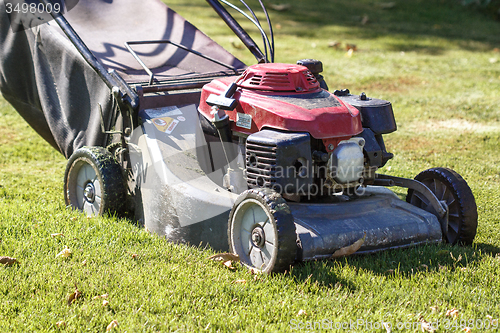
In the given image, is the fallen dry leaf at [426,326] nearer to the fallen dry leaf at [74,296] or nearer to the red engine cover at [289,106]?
the red engine cover at [289,106]

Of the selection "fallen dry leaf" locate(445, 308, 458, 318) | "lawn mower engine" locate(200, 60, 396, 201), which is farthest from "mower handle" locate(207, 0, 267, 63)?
"fallen dry leaf" locate(445, 308, 458, 318)

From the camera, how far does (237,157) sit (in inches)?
144

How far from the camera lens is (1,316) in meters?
2.80

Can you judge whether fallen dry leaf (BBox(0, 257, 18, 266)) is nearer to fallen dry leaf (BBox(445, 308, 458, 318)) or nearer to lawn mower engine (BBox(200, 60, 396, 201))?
lawn mower engine (BBox(200, 60, 396, 201))

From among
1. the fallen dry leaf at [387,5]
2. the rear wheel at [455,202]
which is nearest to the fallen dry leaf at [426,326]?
the rear wheel at [455,202]

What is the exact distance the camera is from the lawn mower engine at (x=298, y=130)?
10.4 feet

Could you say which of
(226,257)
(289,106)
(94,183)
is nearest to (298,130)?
(289,106)

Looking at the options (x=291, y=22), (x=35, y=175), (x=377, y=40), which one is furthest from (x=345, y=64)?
(x=35, y=175)

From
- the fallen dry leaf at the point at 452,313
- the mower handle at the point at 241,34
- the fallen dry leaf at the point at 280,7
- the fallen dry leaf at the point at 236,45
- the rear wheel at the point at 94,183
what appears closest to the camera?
the fallen dry leaf at the point at 452,313

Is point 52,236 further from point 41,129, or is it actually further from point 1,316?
point 41,129

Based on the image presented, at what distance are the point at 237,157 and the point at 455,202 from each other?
1368 mm

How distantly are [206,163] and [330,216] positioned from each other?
0.95 metres

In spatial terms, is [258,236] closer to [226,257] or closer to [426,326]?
[226,257]

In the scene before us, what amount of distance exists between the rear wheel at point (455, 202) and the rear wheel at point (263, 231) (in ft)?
3.90
